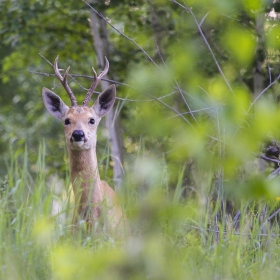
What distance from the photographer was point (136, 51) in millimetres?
7867

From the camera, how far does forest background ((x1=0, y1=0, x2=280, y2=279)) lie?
8.48 ft

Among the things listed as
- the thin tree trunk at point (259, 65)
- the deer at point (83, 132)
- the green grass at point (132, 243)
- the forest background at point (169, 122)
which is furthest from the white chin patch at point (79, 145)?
the thin tree trunk at point (259, 65)

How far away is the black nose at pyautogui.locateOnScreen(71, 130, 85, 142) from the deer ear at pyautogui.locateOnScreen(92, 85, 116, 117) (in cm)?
75

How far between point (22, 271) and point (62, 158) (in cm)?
520

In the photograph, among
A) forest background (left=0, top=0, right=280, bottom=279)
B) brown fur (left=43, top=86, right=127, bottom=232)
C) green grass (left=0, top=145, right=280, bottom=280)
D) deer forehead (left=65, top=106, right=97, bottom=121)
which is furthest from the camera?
deer forehead (left=65, top=106, right=97, bottom=121)

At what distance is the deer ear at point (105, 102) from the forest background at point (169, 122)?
0.27m

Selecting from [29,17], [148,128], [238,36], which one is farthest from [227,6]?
[29,17]

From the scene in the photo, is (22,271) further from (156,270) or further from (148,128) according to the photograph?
(156,270)

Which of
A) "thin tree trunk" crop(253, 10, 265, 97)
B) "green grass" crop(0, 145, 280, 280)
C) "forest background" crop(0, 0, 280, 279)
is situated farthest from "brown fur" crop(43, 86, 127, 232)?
"thin tree trunk" crop(253, 10, 265, 97)

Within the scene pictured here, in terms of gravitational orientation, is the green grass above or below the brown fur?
above

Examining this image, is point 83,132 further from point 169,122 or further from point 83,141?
point 169,122

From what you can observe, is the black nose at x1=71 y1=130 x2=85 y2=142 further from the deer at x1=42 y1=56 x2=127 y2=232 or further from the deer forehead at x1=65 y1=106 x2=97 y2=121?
the deer forehead at x1=65 y1=106 x2=97 y2=121

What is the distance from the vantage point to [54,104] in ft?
22.5

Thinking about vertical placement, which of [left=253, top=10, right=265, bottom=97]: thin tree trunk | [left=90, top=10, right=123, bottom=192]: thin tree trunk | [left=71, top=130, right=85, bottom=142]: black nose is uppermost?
[left=253, top=10, right=265, bottom=97]: thin tree trunk
